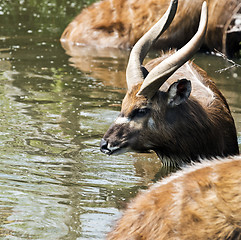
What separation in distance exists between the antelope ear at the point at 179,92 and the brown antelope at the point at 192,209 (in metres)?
2.15

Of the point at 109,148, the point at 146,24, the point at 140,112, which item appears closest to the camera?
the point at 109,148

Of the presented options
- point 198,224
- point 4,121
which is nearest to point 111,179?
point 4,121

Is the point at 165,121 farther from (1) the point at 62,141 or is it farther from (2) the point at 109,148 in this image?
(1) the point at 62,141

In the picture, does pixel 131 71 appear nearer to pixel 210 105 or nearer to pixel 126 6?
pixel 210 105

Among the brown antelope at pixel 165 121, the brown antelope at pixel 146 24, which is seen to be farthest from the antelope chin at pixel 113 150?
the brown antelope at pixel 146 24

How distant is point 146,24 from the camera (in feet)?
37.4

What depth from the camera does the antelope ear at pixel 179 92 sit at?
209 inches

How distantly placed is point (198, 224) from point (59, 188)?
2.36m

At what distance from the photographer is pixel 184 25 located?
11.1m

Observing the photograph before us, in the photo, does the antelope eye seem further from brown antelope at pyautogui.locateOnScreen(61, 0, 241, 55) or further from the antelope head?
brown antelope at pyautogui.locateOnScreen(61, 0, 241, 55)

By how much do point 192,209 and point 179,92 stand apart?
253cm

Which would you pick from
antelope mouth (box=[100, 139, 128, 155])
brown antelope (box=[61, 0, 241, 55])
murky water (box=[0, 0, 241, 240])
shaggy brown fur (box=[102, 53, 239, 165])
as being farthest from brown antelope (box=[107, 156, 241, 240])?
brown antelope (box=[61, 0, 241, 55])

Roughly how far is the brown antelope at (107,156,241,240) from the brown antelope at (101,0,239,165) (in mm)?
2122

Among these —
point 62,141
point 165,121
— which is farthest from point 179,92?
point 62,141
